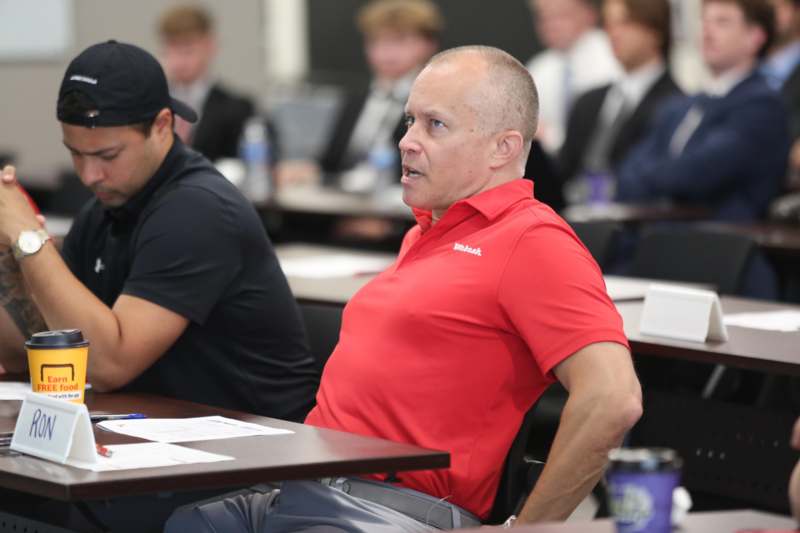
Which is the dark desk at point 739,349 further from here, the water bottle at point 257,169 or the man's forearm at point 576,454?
the water bottle at point 257,169

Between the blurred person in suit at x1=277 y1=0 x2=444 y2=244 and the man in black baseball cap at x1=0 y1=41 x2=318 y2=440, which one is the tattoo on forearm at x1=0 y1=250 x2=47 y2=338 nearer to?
the man in black baseball cap at x1=0 y1=41 x2=318 y2=440

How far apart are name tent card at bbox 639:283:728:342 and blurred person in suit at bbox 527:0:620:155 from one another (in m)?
5.17

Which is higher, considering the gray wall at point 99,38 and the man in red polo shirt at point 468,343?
the man in red polo shirt at point 468,343

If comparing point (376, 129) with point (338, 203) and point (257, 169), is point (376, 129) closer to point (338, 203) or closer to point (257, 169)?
point (257, 169)

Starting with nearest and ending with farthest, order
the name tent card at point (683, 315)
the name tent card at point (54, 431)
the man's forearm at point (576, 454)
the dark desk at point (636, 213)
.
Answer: the name tent card at point (54, 431) → the man's forearm at point (576, 454) → the name tent card at point (683, 315) → the dark desk at point (636, 213)

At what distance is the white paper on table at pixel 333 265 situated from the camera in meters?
4.08

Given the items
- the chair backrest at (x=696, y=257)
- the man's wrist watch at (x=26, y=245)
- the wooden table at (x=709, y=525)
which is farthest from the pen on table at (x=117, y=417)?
the chair backrest at (x=696, y=257)

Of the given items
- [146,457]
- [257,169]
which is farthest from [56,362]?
[257,169]

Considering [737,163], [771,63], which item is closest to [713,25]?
[737,163]

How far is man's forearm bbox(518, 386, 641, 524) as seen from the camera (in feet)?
7.04

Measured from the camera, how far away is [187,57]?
7609 millimetres

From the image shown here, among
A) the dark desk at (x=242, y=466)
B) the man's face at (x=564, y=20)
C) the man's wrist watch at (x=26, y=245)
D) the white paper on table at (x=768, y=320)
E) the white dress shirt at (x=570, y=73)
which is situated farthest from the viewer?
the white dress shirt at (x=570, y=73)

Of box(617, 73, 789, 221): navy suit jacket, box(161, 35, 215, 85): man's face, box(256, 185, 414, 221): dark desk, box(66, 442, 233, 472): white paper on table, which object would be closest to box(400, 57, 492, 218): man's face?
box(66, 442, 233, 472): white paper on table

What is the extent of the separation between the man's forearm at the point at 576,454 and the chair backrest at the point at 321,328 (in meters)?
0.87
